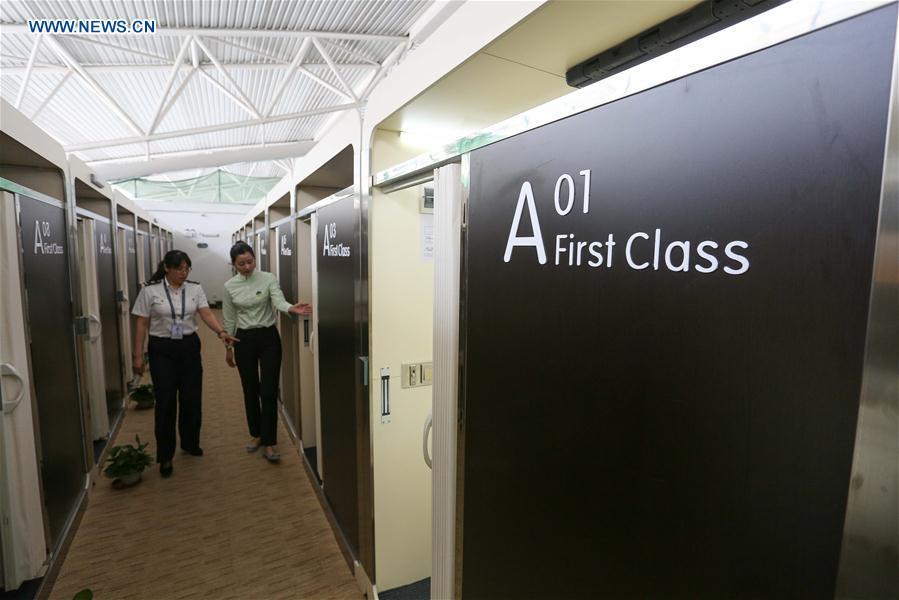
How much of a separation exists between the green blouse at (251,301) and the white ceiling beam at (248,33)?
3898 mm

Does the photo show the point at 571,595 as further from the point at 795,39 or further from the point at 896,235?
the point at 795,39

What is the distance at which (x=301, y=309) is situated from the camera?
141 inches

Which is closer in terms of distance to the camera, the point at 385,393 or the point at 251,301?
the point at 385,393

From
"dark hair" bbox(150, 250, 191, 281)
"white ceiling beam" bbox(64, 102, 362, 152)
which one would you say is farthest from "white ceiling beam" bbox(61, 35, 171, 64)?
"dark hair" bbox(150, 250, 191, 281)

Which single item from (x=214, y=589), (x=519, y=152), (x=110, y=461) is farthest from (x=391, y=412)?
(x=110, y=461)

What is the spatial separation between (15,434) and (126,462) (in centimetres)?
130

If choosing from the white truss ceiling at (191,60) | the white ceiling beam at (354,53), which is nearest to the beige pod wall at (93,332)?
the white truss ceiling at (191,60)

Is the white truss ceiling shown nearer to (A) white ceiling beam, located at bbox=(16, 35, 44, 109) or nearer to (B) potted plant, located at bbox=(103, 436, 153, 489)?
(A) white ceiling beam, located at bbox=(16, 35, 44, 109)

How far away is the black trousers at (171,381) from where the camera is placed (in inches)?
140

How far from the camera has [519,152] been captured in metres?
1.09

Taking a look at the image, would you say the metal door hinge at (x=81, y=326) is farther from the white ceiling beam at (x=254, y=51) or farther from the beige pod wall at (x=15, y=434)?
the white ceiling beam at (x=254, y=51)

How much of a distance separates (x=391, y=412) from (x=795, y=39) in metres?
2.10

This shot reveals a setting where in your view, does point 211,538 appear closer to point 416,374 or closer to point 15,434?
point 15,434

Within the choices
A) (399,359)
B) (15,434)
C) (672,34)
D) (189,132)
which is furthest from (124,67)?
(672,34)
